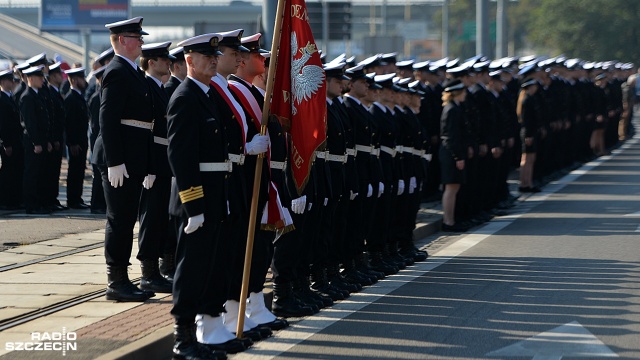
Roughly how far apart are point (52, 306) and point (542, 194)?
40.3 ft

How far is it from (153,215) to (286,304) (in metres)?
1.40

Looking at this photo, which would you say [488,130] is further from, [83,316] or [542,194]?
[83,316]

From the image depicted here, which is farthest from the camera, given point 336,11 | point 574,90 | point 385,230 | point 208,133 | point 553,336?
point 336,11

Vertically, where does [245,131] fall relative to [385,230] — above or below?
above

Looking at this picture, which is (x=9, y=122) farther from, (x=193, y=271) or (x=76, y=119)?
(x=193, y=271)

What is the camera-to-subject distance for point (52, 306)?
940 cm

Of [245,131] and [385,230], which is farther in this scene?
[385,230]

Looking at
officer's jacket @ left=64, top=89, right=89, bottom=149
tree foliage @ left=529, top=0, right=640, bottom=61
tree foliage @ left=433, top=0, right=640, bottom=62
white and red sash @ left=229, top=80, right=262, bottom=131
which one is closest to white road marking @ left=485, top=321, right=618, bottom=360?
white and red sash @ left=229, top=80, right=262, bottom=131

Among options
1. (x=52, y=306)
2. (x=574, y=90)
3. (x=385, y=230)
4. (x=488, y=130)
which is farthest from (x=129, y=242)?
(x=574, y=90)

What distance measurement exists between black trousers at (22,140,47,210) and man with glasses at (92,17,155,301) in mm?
6961

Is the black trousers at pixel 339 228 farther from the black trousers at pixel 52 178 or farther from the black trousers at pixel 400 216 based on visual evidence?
the black trousers at pixel 52 178

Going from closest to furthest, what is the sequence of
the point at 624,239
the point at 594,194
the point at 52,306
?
the point at 52,306, the point at 624,239, the point at 594,194

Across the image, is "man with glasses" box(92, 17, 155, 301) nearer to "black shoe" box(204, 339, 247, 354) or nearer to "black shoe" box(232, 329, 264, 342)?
"black shoe" box(232, 329, 264, 342)

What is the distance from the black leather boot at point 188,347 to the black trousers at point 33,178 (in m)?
9.09
